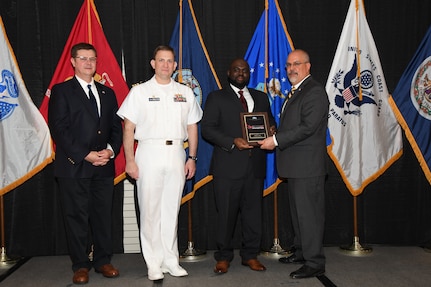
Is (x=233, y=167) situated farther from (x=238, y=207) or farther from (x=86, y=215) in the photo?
(x=86, y=215)

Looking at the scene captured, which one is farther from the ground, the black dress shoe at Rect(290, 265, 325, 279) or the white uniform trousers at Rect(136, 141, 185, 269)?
the white uniform trousers at Rect(136, 141, 185, 269)

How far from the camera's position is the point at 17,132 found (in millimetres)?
4324

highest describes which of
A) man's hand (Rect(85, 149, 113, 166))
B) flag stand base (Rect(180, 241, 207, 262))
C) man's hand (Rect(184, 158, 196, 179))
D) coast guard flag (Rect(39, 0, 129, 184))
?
coast guard flag (Rect(39, 0, 129, 184))

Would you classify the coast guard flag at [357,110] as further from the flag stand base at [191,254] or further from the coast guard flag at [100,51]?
the coast guard flag at [100,51]

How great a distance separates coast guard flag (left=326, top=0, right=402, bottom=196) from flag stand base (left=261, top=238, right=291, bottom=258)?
0.93m

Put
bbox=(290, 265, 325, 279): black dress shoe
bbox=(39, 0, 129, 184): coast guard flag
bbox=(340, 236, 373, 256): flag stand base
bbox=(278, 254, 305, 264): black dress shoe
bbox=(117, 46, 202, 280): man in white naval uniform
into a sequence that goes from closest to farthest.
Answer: bbox=(117, 46, 202, 280): man in white naval uniform → bbox=(290, 265, 325, 279): black dress shoe → bbox=(278, 254, 305, 264): black dress shoe → bbox=(39, 0, 129, 184): coast guard flag → bbox=(340, 236, 373, 256): flag stand base

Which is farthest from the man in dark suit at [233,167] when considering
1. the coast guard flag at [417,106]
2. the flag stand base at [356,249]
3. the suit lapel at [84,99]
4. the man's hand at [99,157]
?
the coast guard flag at [417,106]

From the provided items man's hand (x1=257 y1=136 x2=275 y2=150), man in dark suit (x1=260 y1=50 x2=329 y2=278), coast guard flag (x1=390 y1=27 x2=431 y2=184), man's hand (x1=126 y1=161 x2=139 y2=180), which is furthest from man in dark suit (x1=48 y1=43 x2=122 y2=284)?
coast guard flag (x1=390 y1=27 x2=431 y2=184)

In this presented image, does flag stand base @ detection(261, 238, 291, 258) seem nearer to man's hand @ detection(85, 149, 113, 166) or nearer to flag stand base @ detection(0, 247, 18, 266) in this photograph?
man's hand @ detection(85, 149, 113, 166)

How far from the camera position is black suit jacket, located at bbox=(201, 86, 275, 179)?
375 cm

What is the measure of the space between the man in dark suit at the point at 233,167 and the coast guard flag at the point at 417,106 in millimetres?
1565

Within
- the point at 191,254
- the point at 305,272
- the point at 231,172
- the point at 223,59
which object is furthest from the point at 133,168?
the point at 223,59

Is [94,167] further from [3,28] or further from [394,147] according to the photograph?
[394,147]

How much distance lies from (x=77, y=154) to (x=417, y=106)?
3.35 metres
